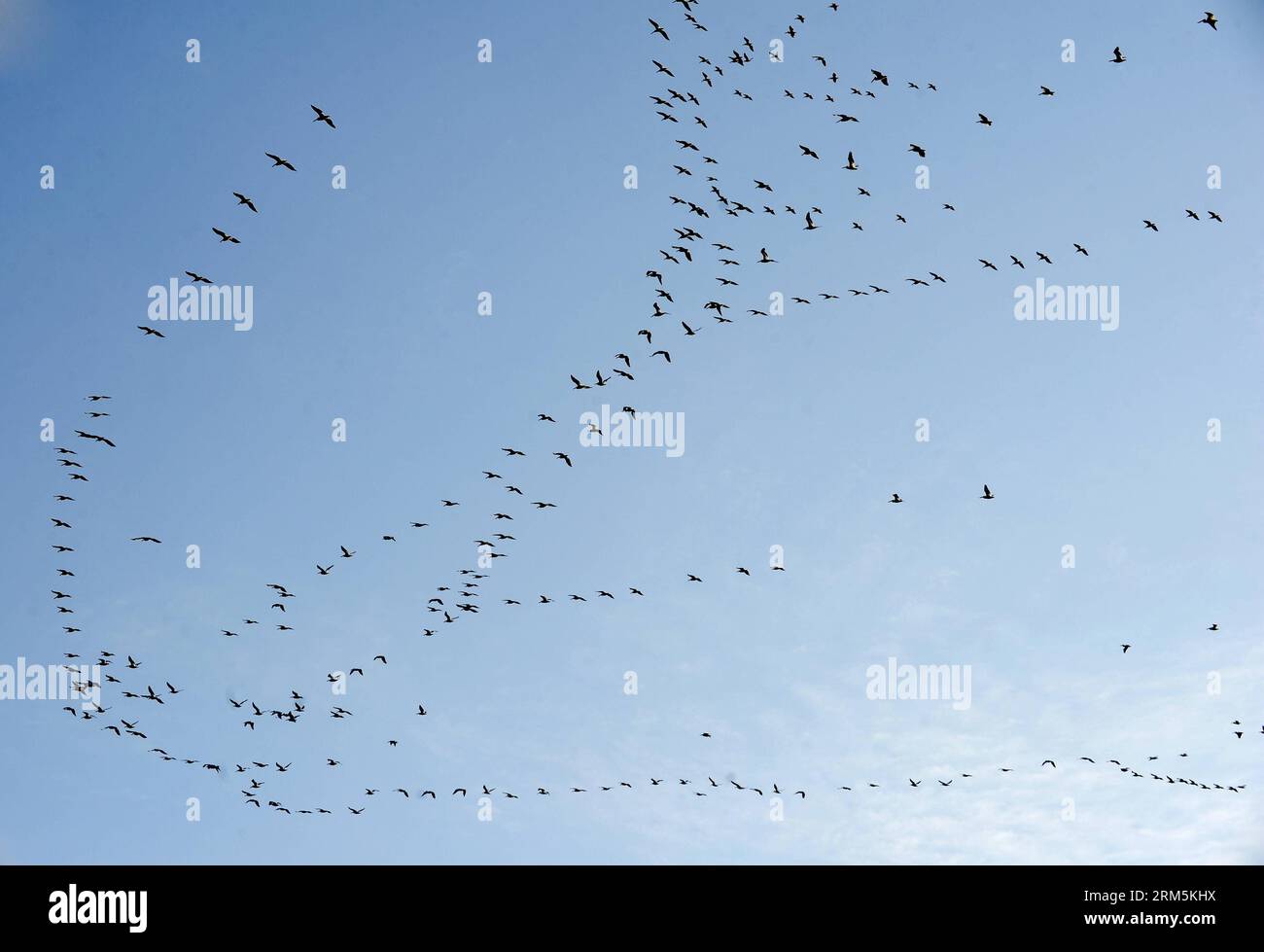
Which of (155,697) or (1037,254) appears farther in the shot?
(155,697)
